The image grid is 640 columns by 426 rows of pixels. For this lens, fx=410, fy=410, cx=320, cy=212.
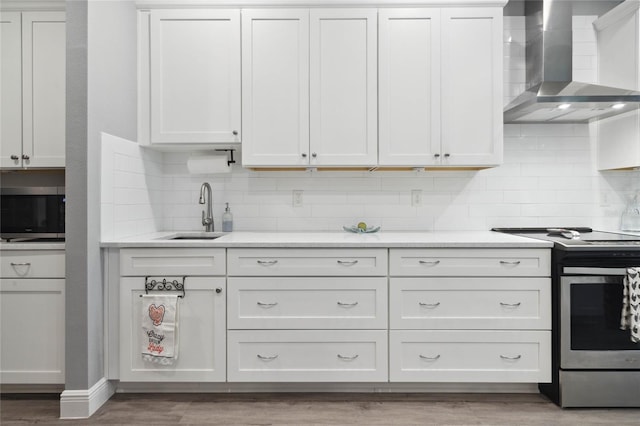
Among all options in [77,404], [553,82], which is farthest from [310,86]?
[77,404]

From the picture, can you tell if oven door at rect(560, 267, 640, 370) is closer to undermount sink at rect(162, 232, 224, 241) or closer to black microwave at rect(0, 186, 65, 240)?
undermount sink at rect(162, 232, 224, 241)

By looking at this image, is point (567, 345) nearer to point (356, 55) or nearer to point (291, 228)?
point (291, 228)

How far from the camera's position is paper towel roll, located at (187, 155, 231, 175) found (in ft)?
9.05

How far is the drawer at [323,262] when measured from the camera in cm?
228

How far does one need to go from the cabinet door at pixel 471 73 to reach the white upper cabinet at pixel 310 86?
0.46 m

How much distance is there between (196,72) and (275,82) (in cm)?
51

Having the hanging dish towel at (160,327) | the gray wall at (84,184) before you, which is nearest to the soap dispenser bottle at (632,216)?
the hanging dish towel at (160,327)

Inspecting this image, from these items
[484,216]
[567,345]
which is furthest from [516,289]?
[484,216]

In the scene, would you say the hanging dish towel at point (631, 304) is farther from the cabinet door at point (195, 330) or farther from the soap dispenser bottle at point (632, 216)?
the cabinet door at point (195, 330)

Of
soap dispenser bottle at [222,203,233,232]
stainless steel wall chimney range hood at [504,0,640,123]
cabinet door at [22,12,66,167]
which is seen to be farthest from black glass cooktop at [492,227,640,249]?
cabinet door at [22,12,66,167]

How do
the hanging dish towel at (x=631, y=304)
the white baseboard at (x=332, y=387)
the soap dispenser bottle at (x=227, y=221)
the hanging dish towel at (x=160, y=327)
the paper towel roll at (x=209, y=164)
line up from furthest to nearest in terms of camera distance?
1. the soap dispenser bottle at (x=227, y=221)
2. the paper towel roll at (x=209, y=164)
3. the white baseboard at (x=332, y=387)
4. the hanging dish towel at (x=160, y=327)
5. the hanging dish towel at (x=631, y=304)

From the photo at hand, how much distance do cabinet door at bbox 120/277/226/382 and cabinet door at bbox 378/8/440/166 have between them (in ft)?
4.44

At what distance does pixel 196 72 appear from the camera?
2.60 metres

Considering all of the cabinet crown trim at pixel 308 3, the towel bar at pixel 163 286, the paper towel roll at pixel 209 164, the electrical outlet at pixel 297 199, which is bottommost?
the towel bar at pixel 163 286
